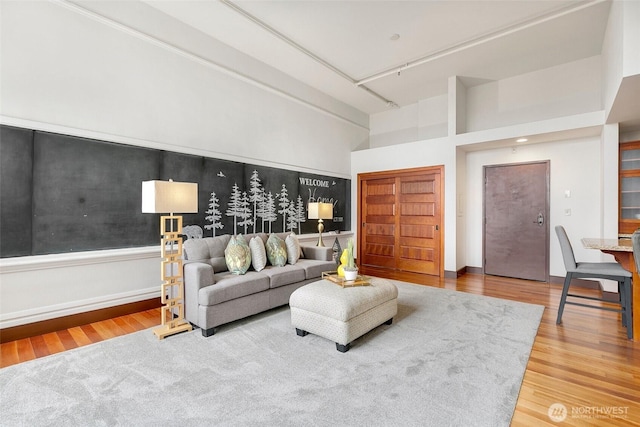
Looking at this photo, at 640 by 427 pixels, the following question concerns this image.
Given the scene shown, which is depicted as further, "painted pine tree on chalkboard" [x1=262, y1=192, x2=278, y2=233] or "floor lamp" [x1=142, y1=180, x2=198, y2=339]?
"painted pine tree on chalkboard" [x1=262, y1=192, x2=278, y2=233]

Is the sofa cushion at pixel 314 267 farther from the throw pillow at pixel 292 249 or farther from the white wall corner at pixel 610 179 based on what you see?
the white wall corner at pixel 610 179

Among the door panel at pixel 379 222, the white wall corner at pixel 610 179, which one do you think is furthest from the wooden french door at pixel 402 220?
the white wall corner at pixel 610 179

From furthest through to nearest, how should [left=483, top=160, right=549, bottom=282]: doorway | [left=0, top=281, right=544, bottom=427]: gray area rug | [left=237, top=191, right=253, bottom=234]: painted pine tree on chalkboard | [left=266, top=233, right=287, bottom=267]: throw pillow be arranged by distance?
1. [left=483, top=160, right=549, bottom=282]: doorway
2. [left=237, top=191, right=253, bottom=234]: painted pine tree on chalkboard
3. [left=266, top=233, right=287, bottom=267]: throw pillow
4. [left=0, top=281, right=544, bottom=427]: gray area rug

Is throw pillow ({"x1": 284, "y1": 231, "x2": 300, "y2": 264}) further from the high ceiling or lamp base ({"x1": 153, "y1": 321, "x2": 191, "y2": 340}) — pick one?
the high ceiling

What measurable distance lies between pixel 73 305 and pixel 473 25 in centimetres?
564

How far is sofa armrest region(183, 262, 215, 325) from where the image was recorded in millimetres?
2789

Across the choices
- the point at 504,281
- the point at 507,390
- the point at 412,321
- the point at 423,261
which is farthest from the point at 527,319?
the point at 423,261

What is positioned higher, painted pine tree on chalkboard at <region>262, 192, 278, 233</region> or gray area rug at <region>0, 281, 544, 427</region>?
painted pine tree on chalkboard at <region>262, 192, 278, 233</region>

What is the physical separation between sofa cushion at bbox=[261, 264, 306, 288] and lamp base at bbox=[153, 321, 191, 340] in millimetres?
902

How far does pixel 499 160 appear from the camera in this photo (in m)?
5.25

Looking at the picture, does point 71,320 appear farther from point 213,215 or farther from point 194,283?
point 213,215

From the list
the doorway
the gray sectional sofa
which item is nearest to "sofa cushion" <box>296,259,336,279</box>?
the gray sectional sofa

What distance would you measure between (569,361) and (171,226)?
3.58 m

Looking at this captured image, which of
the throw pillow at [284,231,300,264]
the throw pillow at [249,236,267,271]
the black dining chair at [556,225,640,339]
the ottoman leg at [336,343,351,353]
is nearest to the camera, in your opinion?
the ottoman leg at [336,343,351,353]
